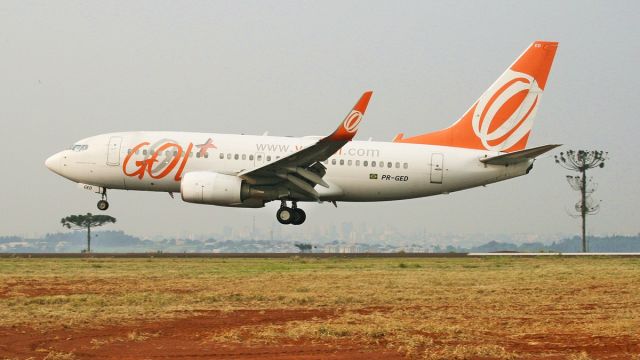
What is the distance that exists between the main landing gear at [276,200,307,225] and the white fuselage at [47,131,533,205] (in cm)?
195

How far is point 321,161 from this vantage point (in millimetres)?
37375

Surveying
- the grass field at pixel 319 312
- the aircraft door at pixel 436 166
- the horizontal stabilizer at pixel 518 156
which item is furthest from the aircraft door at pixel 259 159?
the horizontal stabilizer at pixel 518 156

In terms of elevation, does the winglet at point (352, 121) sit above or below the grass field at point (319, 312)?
above

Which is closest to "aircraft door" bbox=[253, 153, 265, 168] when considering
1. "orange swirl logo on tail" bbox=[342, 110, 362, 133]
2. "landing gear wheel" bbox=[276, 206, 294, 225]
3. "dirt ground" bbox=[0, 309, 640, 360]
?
"landing gear wheel" bbox=[276, 206, 294, 225]

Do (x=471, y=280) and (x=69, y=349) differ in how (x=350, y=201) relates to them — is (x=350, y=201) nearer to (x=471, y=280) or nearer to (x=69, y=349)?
(x=471, y=280)

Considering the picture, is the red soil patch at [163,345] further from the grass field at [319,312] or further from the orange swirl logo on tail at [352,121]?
the orange swirl logo on tail at [352,121]

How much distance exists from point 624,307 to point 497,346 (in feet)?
21.8

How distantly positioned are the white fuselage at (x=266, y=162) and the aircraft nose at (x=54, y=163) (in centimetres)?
4

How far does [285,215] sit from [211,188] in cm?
457

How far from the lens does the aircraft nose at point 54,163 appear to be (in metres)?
39.2

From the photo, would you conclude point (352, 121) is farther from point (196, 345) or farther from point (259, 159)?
point (196, 345)

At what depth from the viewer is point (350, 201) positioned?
3934 centimetres

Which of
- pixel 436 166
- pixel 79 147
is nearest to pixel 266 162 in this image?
pixel 436 166

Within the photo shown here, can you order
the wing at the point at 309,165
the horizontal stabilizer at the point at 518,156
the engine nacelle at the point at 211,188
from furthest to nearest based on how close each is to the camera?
1. the engine nacelle at the point at 211,188
2. the horizontal stabilizer at the point at 518,156
3. the wing at the point at 309,165
